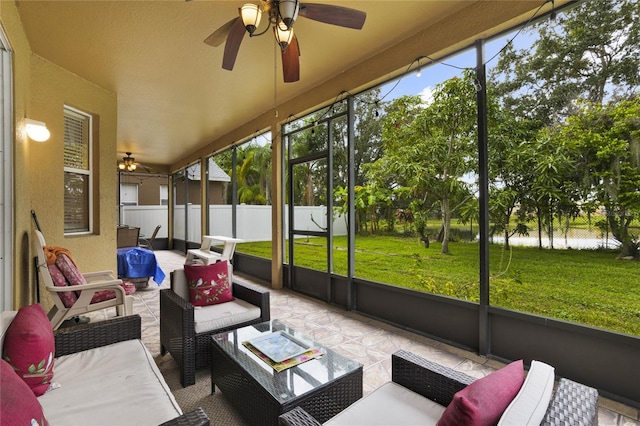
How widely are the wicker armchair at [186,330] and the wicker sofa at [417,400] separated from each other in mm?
1255

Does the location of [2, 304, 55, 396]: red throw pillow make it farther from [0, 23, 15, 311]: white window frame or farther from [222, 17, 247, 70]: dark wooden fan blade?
[222, 17, 247, 70]: dark wooden fan blade

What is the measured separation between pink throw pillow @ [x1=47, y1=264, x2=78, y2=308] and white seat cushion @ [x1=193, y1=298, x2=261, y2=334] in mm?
1324

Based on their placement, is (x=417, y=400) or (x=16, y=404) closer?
(x=16, y=404)

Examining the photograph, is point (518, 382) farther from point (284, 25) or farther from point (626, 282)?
point (284, 25)

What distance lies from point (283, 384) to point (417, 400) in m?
0.69

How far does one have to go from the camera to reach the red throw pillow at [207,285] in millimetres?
2906

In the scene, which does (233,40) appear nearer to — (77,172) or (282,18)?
(282,18)

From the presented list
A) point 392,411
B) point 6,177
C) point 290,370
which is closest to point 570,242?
point 392,411

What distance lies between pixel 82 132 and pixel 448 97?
481 centimetres

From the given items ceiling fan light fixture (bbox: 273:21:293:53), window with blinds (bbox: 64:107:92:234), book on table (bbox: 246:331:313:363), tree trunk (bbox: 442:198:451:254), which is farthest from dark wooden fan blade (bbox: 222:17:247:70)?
window with blinds (bbox: 64:107:92:234)

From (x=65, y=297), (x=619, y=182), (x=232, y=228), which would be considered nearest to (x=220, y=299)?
(x=65, y=297)

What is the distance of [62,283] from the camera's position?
3016 millimetres

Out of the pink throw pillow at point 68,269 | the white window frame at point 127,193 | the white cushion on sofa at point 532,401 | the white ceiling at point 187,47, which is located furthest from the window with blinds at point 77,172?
the white window frame at point 127,193

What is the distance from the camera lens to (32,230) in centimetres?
338
